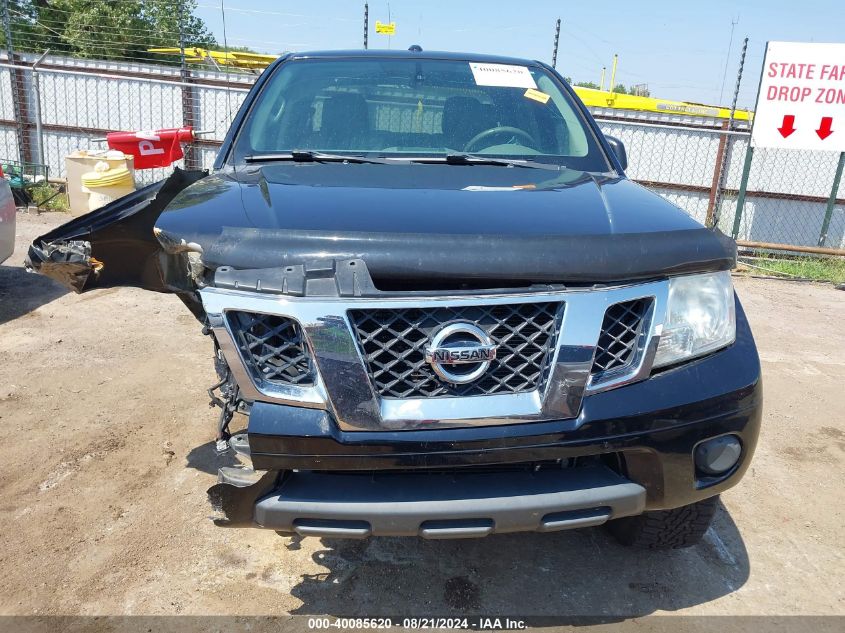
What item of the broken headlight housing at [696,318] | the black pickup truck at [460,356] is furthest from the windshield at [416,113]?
the broken headlight housing at [696,318]

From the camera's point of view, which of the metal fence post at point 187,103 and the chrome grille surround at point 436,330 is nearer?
the chrome grille surround at point 436,330

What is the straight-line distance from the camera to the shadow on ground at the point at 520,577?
2488 mm

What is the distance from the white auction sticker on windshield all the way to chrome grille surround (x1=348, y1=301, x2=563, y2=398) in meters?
1.88

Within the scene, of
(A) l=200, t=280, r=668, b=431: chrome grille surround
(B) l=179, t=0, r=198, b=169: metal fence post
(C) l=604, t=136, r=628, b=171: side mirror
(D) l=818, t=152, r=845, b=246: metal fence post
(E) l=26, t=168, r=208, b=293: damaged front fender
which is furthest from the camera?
(B) l=179, t=0, r=198, b=169: metal fence post

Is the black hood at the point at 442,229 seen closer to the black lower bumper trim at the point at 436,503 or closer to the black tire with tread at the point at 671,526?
the black lower bumper trim at the point at 436,503

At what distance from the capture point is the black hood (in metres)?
1.89

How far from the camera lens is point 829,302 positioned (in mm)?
7246

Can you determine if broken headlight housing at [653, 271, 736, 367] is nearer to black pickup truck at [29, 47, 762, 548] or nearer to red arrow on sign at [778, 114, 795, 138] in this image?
black pickup truck at [29, 47, 762, 548]

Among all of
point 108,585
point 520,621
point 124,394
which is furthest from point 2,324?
point 520,621

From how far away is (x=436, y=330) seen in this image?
1884mm

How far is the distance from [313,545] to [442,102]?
2.08 m

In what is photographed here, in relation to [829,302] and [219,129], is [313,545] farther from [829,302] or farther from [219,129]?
[219,129]

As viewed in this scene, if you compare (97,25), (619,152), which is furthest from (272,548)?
(97,25)

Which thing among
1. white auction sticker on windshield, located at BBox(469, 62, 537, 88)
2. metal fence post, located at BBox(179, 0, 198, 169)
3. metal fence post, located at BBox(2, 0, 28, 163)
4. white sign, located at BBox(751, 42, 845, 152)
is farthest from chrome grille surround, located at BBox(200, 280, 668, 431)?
metal fence post, located at BBox(2, 0, 28, 163)
